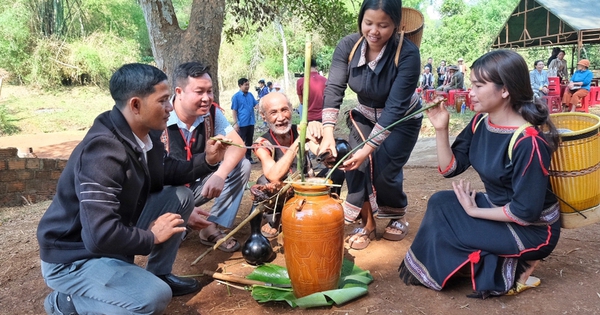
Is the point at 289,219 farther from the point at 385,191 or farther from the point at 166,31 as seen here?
the point at 166,31

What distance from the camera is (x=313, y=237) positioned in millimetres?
2252

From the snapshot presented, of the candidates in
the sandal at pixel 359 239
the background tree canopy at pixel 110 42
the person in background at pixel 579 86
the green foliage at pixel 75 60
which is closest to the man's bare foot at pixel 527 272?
the sandal at pixel 359 239

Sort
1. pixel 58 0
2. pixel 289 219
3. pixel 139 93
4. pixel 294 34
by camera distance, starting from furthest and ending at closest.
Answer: pixel 294 34 < pixel 58 0 < pixel 289 219 < pixel 139 93

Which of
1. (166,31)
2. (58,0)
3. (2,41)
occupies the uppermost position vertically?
(58,0)

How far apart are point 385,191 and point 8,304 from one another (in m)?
2.48

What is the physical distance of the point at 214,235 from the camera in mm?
3416

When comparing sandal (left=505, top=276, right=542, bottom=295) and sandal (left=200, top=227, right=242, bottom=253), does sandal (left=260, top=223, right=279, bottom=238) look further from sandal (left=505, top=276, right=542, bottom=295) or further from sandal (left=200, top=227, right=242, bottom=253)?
sandal (left=505, top=276, right=542, bottom=295)

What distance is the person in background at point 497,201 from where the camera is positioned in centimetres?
222

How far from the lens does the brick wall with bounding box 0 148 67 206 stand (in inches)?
225

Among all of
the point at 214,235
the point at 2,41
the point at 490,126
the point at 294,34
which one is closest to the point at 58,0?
the point at 2,41

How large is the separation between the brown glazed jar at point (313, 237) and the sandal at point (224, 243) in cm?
104

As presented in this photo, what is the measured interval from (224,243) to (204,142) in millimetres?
766

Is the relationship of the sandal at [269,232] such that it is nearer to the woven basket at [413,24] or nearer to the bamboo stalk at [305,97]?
the bamboo stalk at [305,97]

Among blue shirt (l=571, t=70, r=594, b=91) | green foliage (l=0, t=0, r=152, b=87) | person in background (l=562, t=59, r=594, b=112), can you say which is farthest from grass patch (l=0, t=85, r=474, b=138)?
blue shirt (l=571, t=70, r=594, b=91)
